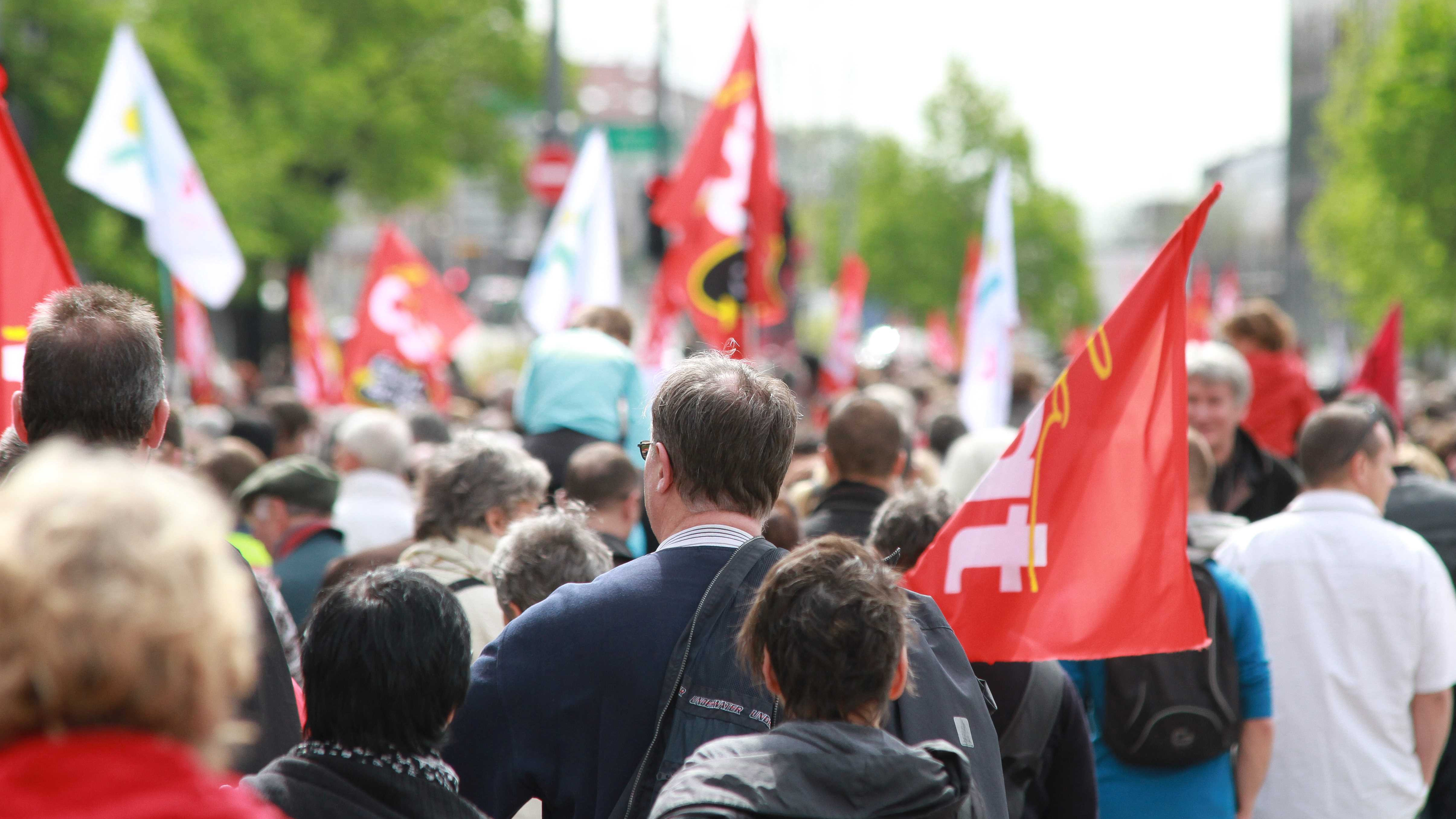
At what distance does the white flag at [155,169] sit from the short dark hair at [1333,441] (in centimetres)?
589

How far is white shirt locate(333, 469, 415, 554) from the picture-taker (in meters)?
6.39

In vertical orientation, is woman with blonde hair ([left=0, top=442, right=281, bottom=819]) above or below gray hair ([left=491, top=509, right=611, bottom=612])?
above

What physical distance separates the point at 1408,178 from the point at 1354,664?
96.6 feet

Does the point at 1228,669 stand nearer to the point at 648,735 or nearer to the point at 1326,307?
the point at 648,735

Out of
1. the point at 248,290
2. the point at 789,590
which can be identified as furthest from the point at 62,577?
the point at 248,290

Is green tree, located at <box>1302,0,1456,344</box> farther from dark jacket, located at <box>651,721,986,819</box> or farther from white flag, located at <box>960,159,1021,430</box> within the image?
dark jacket, located at <box>651,721,986,819</box>

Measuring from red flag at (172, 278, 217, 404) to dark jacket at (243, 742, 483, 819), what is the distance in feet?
30.1

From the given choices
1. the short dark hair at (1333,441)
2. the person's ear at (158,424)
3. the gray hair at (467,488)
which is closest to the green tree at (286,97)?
the gray hair at (467,488)

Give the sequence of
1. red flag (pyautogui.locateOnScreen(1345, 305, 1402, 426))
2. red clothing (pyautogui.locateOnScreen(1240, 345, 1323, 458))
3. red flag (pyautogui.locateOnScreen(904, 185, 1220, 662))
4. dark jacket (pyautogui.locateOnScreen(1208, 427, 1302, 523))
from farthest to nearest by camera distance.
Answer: red flag (pyautogui.locateOnScreen(1345, 305, 1402, 426)) < red clothing (pyautogui.locateOnScreen(1240, 345, 1323, 458)) < dark jacket (pyautogui.locateOnScreen(1208, 427, 1302, 523)) < red flag (pyautogui.locateOnScreen(904, 185, 1220, 662))

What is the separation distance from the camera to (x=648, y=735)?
2.41 metres

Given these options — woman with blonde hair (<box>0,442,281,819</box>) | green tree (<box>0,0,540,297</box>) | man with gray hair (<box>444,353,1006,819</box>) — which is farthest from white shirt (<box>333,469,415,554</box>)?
green tree (<box>0,0,540,297</box>)

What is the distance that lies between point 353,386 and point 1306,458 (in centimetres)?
912

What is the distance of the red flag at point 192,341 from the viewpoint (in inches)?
466

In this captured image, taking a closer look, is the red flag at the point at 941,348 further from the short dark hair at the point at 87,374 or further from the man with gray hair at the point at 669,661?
the short dark hair at the point at 87,374
